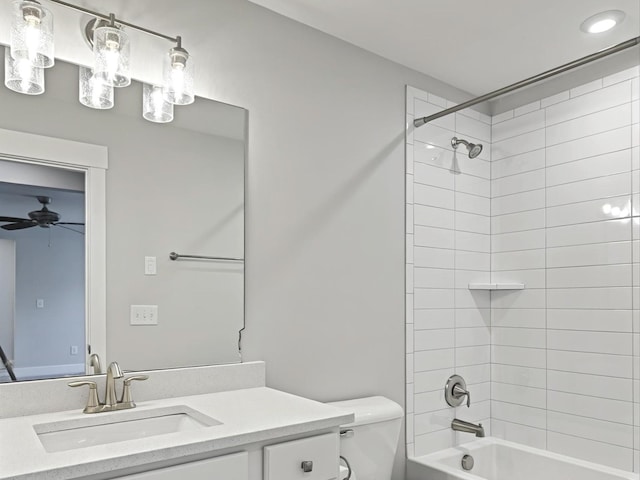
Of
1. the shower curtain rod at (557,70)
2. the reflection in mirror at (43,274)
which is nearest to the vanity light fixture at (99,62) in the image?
the reflection in mirror at (43,274)

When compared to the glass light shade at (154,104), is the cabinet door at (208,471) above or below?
below

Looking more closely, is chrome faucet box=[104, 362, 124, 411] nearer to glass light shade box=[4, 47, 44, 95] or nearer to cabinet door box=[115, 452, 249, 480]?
cabinet door box=[115, 452, 249, 480]

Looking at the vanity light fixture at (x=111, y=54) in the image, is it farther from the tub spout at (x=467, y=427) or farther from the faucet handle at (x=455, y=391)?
the tub spout at (x=467, y=427)

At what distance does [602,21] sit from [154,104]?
6.41 feet

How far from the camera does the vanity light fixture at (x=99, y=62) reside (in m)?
1.61

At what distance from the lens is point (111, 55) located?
1744 millimetres

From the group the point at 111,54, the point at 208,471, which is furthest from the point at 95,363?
the point at 111,54

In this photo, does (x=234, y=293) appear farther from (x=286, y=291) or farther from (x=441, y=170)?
(x=441, y=170)

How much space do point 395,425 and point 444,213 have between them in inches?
47.2

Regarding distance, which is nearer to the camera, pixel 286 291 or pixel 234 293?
pixel 234 293

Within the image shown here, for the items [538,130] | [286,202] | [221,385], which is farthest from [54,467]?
[538,130]

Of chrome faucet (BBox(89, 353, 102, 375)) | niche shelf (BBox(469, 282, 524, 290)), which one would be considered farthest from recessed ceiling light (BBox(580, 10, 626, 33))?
chrome faucet (BBox(89, 353, 102, 375))

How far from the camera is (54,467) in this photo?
1.13 metres

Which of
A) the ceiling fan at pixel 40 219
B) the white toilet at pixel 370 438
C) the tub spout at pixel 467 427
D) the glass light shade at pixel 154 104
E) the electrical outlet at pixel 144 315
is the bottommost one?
the tub spout at pixel 467 427
